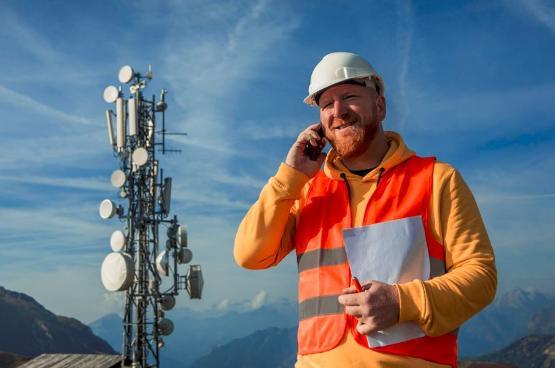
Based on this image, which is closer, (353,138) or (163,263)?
(353,138)

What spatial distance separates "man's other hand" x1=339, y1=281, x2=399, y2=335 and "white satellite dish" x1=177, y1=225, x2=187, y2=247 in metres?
16.5

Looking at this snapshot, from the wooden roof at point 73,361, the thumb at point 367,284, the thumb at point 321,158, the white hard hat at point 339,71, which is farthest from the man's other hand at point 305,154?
the wooden roof at point 73,361

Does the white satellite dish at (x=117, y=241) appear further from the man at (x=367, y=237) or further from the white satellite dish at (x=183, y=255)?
the man at (x=367, y=237)

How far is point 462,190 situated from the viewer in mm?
3082

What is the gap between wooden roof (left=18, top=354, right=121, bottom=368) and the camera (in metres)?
9.30

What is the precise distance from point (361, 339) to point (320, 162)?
3.06 ft

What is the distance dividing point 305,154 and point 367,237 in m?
0.59

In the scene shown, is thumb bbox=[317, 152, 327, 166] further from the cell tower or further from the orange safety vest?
the cell tower

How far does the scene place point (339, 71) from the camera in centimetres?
324

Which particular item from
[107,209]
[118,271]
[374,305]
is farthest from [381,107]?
[107,209]

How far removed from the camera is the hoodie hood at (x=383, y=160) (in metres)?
3.20

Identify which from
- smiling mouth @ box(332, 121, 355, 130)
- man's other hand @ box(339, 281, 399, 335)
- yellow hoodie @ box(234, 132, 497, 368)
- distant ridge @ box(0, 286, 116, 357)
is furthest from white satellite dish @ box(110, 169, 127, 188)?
distant ridge @ box(0, 286, 116, 357)

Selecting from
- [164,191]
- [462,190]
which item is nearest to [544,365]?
[164,191]

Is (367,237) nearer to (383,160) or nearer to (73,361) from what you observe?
(383,160)
